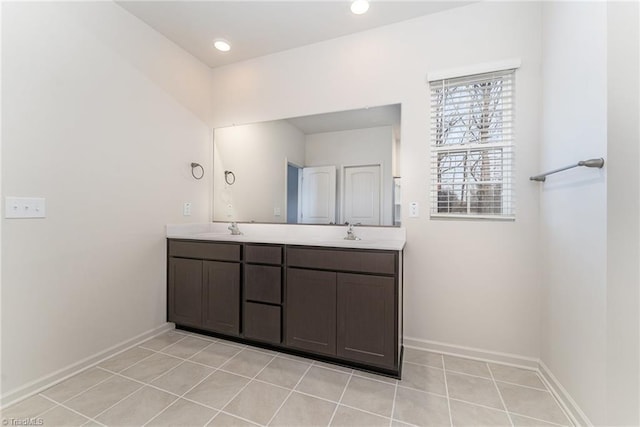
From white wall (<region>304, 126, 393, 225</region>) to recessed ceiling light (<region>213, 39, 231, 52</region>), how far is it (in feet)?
3.68

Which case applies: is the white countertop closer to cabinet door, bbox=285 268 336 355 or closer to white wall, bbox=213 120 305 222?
white wall, bbox=213 120 305 222

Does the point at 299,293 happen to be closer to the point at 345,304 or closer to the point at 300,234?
the point at 345,304

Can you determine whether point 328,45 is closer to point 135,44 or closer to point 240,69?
point 240,69

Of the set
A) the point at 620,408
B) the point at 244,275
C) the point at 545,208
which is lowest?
the point at 620,408

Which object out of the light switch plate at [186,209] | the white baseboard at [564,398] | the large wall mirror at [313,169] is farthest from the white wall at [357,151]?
the white baseboard at [564,398]

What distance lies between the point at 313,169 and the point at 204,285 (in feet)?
4.56

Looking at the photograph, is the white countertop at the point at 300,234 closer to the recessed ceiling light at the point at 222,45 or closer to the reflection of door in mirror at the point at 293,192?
the reflection of door in mirror at the point at 293,192

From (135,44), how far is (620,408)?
3.65 m

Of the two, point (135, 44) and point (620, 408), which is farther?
point (135, 44)

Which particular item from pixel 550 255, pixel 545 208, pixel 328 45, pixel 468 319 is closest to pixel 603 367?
pixel 550 255

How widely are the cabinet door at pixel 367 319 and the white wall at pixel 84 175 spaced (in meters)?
1.70

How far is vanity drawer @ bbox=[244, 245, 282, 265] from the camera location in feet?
6.70

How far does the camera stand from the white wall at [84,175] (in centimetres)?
153

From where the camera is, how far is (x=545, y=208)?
1762 millimetres
